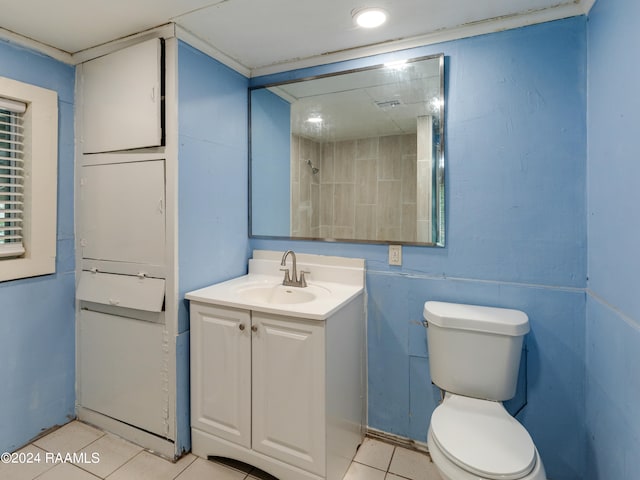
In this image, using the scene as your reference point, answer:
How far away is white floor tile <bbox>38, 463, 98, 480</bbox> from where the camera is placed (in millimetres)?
1593

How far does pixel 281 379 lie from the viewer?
154 centimetres

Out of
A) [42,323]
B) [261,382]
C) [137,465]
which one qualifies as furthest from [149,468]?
[42,323]

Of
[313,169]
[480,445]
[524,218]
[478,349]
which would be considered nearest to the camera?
[480,445]

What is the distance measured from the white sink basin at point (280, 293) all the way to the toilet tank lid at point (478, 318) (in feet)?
1.84

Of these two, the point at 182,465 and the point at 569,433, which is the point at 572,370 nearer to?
the point at 569,433

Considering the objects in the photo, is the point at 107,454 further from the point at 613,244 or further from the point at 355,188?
the point at 613,244

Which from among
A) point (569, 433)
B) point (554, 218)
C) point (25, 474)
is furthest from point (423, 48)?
point (25, 474)

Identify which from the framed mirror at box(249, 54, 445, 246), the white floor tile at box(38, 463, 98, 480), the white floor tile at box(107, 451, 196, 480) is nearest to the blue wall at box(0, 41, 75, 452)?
the white floor tile at box(38, 463, 98, 480)

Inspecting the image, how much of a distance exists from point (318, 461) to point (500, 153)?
5.37 ft

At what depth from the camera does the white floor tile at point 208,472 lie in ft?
5.32

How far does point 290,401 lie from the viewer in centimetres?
153

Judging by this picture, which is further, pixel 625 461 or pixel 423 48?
pixel 423 48

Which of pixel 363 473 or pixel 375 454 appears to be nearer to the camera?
pixel 363 473

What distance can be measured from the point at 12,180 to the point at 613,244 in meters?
2.75
